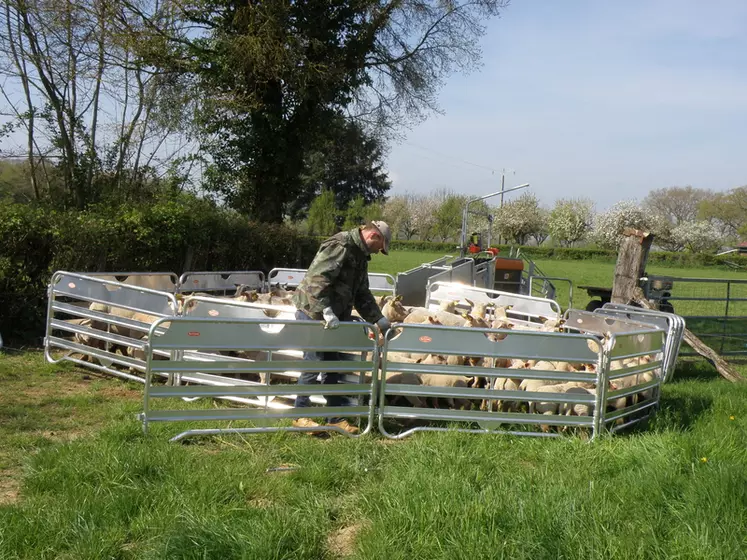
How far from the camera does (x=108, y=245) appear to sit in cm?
1140

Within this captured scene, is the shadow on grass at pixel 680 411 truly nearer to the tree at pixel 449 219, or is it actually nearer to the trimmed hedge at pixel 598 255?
the trimmed hedge at pixel 598 255

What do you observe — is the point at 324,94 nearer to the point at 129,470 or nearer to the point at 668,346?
the point at 668,346

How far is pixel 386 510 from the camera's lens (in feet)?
14.3

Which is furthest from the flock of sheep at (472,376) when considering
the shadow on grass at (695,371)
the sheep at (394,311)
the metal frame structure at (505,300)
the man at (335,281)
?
the shadow on grass at (695,371)

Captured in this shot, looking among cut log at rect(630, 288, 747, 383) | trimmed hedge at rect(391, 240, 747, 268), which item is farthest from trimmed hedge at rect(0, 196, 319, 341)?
trimmed hedge at rect(391, 240, 747, 268)

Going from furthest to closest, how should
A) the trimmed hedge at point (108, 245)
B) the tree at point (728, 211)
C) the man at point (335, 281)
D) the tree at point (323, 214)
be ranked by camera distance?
the tree at point (728, 211)
the tree at point (323, 214)
the trimmed hedge at point (108, 245)
the man at point (335, 281)

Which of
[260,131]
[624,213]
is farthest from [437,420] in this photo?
[624,213]

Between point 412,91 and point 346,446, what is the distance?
699 inches

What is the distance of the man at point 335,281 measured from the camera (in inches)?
258

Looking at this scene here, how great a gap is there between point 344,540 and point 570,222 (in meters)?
90.7

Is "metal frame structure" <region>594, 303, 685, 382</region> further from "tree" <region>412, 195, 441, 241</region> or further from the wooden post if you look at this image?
"tree" <region>412, 195, 441, 241</region>

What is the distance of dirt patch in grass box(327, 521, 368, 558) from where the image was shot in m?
3.99

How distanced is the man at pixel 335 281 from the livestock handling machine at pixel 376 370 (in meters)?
0.19

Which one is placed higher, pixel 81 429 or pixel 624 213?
pixel 624 213
